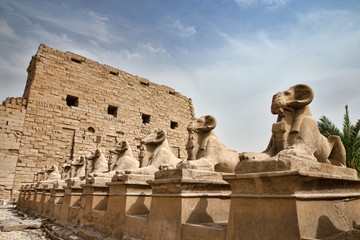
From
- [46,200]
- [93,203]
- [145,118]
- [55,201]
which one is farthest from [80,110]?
[93,203]

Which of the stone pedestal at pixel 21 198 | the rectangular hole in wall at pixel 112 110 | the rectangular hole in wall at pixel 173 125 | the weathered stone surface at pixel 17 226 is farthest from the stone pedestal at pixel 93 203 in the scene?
the rectangular hole in wall at pixel 173 125

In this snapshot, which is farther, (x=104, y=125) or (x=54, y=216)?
(x=104, y=125)

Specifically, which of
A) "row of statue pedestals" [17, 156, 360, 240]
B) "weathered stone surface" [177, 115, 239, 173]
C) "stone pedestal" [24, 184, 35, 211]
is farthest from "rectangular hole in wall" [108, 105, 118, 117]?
"weathered stone surface" [177, 115, 239, 173]

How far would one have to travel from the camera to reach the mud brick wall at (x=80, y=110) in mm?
→ 14008

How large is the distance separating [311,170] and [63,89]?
15.1 meters

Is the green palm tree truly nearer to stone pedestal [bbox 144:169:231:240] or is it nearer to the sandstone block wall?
stone pedestal [bbox 144:169:231:240]

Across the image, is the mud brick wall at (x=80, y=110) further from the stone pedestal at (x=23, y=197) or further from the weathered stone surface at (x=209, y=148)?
the weathered stone surface at (x=209, y=148)

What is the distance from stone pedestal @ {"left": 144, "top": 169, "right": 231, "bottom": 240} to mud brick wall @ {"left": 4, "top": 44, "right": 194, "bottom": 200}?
12.0 m

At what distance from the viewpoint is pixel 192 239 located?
3027 millimetres

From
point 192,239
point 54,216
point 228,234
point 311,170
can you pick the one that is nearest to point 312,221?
point 311,170

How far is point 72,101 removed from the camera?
54.0ft

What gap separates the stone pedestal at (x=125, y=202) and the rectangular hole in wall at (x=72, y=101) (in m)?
12.2

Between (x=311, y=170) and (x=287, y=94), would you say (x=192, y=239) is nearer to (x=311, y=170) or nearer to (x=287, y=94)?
(x=311, y=170)

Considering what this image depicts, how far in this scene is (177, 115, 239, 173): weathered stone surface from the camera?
436cm
